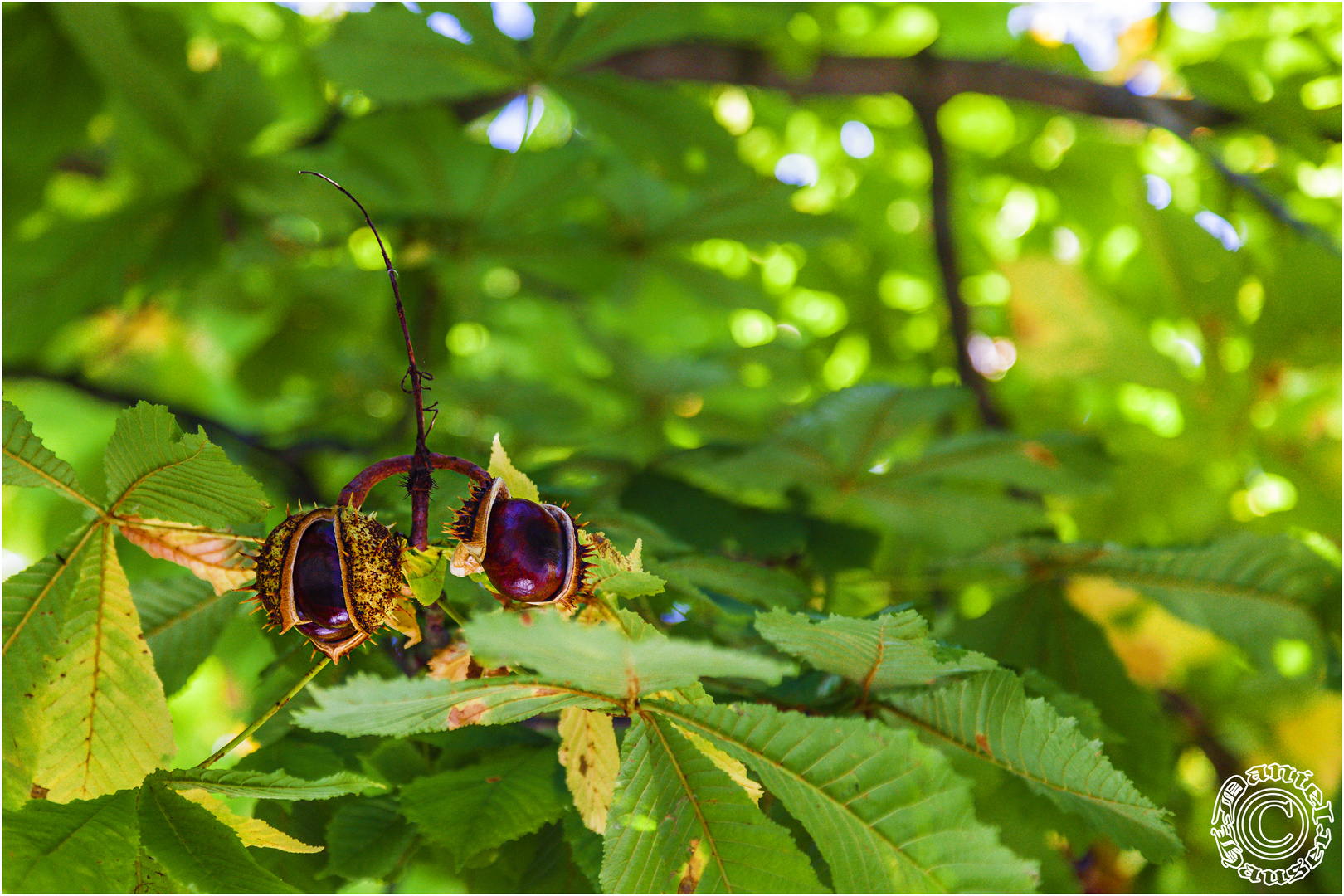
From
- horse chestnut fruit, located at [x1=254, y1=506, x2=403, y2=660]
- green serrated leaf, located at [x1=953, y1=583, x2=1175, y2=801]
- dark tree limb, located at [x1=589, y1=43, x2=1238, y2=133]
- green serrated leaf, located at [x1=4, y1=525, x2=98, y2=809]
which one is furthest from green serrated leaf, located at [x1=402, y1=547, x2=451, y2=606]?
dark tree limb, located at [x1=589, y1=43, x2=1238, y2=133]

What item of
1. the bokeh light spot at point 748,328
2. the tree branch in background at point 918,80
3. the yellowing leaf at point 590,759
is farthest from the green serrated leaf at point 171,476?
the bokeh light spot at point 748,328

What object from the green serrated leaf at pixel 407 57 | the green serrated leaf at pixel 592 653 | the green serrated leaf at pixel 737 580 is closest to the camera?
the green serrated leaf at pixel 592 653

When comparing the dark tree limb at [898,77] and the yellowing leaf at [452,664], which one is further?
the dark tree limb at [898,77]

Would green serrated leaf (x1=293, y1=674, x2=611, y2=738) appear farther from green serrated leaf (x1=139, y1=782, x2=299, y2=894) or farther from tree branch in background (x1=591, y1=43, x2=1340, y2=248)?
tree branch in background (x1=591, y1=43, x2=1340, y2=248)

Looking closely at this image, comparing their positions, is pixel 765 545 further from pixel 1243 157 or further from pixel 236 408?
pixel 236 408

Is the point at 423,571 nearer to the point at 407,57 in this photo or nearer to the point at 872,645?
the point at 872,645

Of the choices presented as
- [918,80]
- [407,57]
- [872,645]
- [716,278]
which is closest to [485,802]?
[872,645]

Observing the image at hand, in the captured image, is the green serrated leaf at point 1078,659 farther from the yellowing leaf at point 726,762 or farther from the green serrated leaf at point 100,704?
the green serrated leaf at point 100,704

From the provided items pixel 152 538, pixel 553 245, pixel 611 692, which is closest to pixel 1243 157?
pixel 553 245
